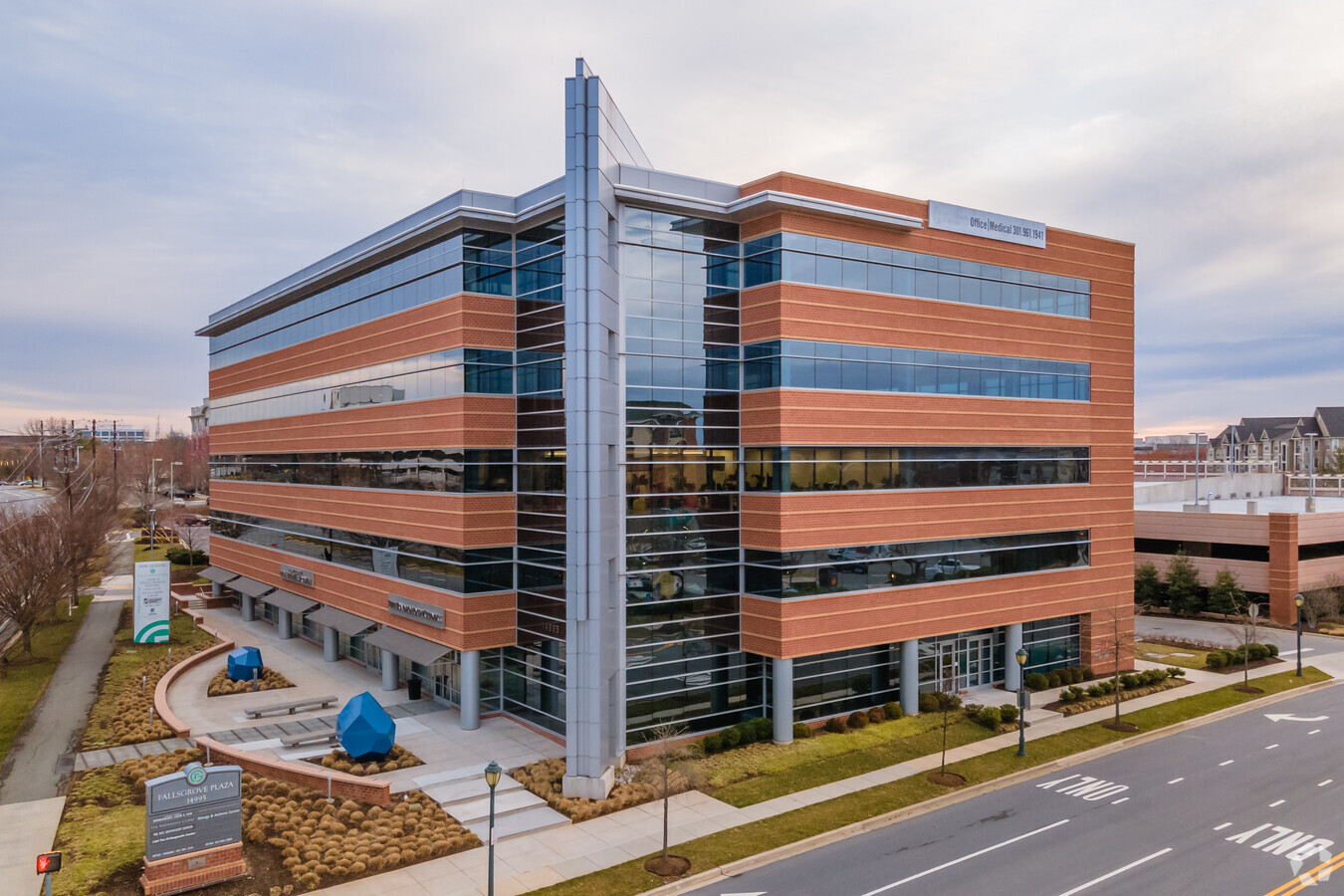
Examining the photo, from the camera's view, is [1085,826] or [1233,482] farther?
[1233,482]

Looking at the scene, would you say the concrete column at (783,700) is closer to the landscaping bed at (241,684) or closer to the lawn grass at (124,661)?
the landscaping bed at (241,684)

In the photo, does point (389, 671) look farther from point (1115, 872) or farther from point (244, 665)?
point (1115, 872)

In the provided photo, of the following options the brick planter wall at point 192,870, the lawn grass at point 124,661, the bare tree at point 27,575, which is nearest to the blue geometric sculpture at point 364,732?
the brick planter wall at point 192,870

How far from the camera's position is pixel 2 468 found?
15725 cm

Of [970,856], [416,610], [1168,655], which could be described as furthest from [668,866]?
[1168,655]

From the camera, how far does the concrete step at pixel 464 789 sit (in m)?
23.2

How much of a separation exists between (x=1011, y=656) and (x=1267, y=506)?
40.5 metres

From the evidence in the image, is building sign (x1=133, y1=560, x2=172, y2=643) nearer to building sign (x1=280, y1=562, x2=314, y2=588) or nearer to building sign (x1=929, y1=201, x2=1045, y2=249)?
building sign (x1=280, y1=562, x2=314, y2=588)

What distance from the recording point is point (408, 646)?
32.6 metres

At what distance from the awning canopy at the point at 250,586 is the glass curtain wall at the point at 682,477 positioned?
2959 centimetres

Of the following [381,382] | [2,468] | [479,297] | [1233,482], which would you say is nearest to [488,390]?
[479,297]

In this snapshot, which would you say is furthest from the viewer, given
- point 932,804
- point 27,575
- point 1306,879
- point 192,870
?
point 27,575

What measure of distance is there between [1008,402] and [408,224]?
1051 inches

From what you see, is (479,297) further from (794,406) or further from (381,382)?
(794,406)
